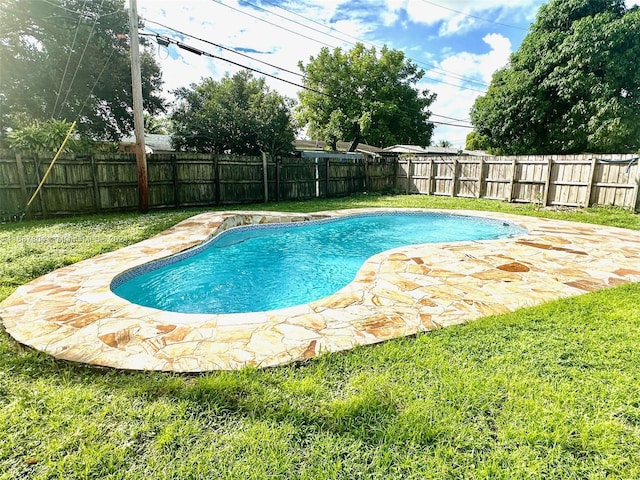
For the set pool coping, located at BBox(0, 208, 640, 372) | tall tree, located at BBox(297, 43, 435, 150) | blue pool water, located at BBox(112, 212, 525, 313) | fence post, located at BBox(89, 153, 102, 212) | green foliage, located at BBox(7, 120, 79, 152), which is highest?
tall tree, located at BBox(297, 43, 435, 150)

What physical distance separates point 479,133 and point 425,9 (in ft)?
22.2

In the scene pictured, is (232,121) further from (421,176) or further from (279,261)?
(279,261)

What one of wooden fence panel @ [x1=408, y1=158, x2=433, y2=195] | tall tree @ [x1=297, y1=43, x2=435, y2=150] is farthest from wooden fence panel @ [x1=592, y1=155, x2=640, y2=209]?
tall tree @ [x1=297, y1=43, x2=435, y2=150]

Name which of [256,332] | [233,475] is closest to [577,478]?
[233,475]

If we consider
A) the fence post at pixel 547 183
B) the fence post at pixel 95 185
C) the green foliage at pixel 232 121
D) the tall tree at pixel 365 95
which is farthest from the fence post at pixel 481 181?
the fence post at pixel 95 185

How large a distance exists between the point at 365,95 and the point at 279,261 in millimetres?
20407

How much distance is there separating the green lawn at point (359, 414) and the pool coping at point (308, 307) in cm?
18

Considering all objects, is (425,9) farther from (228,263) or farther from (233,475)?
(233,475)

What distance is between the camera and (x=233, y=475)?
1.46 meters

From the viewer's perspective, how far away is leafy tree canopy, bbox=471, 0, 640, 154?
13.0 meters

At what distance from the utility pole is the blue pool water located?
3126 millimetres

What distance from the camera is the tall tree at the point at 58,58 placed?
13.1 m

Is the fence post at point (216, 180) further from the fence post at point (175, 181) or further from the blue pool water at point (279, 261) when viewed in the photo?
the blue pool water at point (279, 261)

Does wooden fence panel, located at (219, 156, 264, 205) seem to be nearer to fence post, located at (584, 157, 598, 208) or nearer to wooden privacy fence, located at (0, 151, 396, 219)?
→ wooden privacy fence, located at (0, 151, 396, 219)
